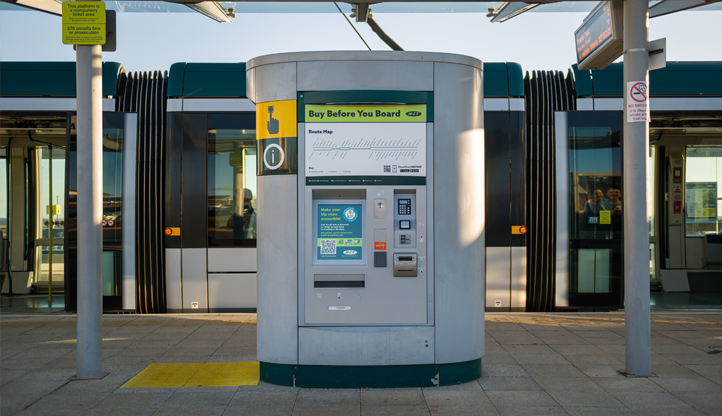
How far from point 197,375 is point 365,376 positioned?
4.92 ft

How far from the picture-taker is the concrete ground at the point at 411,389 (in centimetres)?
420

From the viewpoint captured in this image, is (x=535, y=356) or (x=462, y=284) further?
(x=535, y=356)

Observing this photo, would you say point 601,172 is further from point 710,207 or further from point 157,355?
point 157,355

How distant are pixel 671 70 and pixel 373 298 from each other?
596 cm

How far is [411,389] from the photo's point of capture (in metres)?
4.68

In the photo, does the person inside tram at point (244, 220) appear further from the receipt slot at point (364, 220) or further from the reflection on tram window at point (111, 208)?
the receipt slot at point (364, 220)

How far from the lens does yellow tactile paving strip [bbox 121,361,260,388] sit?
479cm

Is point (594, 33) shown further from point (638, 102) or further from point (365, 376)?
point (365, 376)

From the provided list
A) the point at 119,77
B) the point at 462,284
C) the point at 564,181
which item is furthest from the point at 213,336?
the point at 564,181

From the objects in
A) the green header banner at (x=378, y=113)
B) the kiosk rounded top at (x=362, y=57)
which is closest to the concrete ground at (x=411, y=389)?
the green header banner at (x=378, y=113)

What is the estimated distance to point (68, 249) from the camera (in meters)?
7.63

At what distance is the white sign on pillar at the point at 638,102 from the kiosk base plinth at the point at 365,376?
8.68 ft

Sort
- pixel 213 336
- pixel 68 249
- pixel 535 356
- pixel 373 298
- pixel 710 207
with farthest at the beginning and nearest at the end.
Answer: pixel 710 207, pixel 68 249, pixel 213 336, pixel 535 356, pixel 373 298

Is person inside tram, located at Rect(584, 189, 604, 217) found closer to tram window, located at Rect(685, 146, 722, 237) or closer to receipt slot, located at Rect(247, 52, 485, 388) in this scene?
receipt slot, located at Rect(247, 52, 485, 388)
